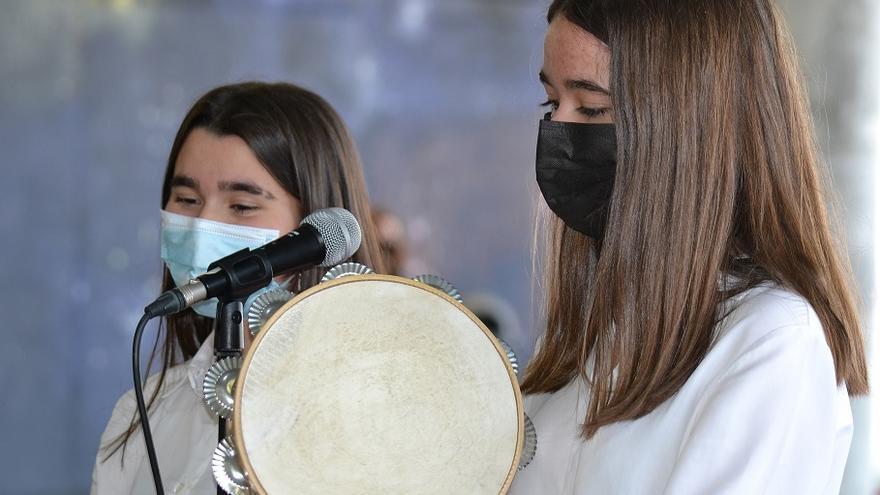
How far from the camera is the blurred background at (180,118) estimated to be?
4516 millimetres

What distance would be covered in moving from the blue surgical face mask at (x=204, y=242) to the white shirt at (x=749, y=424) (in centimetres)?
104

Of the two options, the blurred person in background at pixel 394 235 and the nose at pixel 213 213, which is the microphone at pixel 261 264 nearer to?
the nose at pixel 213 213

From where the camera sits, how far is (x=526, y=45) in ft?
16.9

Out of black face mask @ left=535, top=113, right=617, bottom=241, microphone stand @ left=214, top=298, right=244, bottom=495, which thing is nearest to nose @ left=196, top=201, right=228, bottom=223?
microphone stand @ left=214, top=298, right=244, bottom=495

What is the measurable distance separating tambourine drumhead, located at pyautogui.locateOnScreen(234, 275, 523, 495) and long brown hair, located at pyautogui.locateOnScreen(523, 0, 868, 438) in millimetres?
211

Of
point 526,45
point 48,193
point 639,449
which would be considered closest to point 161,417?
point 639,449

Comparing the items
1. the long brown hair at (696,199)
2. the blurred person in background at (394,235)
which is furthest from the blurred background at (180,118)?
the long brown hair at (696,199)

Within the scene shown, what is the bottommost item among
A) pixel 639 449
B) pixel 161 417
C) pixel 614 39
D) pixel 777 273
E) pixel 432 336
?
pixel 161 417

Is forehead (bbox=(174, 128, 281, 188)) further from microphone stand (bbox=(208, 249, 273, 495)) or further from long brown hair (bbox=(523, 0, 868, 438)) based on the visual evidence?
long brown hair (bbox=(523, 0, 868, 438))

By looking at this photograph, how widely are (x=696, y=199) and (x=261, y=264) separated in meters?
0.67

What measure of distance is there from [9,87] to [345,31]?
1456mm

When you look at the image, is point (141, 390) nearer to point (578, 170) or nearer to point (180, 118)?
point (578, 170)

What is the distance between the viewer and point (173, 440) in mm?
2584

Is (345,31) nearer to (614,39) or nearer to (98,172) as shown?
(98,172)
